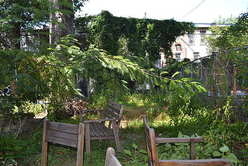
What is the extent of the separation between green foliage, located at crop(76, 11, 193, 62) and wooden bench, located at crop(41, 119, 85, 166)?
11379mm

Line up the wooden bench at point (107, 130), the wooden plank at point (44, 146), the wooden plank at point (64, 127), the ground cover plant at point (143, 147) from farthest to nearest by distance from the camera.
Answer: the wooden bench at point (107, 130) → the ground cover plant at point (143, 147) → the wooden plank at point (44, 146) → the wooden plank at point (64, 127)

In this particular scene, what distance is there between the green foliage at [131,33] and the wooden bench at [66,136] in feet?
37.3

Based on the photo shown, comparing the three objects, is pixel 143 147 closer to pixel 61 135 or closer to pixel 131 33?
pixel 61 135

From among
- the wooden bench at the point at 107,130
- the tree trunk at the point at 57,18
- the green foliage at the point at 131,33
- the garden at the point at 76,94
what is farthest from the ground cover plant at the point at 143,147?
the green foliage at the point at 131,33

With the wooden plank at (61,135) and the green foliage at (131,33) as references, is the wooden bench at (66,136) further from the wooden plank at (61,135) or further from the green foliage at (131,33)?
the green foliage at (131,33)

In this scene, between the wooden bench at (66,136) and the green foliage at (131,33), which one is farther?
the green foliage at (131,33)

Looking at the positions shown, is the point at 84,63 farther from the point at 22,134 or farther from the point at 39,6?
the point at 22,134

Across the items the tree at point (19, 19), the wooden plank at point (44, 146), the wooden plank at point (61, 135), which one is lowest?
the wooden plank at point (44, 146)

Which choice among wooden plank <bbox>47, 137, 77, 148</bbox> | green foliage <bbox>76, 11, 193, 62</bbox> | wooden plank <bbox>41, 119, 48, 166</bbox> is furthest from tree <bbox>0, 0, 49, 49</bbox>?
green foliage <bbox>76, 11, 193, 62</bbox>

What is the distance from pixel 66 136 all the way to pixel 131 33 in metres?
13.6

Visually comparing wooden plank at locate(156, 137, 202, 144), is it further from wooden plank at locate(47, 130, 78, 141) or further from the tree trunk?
the tree trunk

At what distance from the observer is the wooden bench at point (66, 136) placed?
7.16 ft

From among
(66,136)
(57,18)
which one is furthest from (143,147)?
(57,18)

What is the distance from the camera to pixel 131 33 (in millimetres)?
15297
